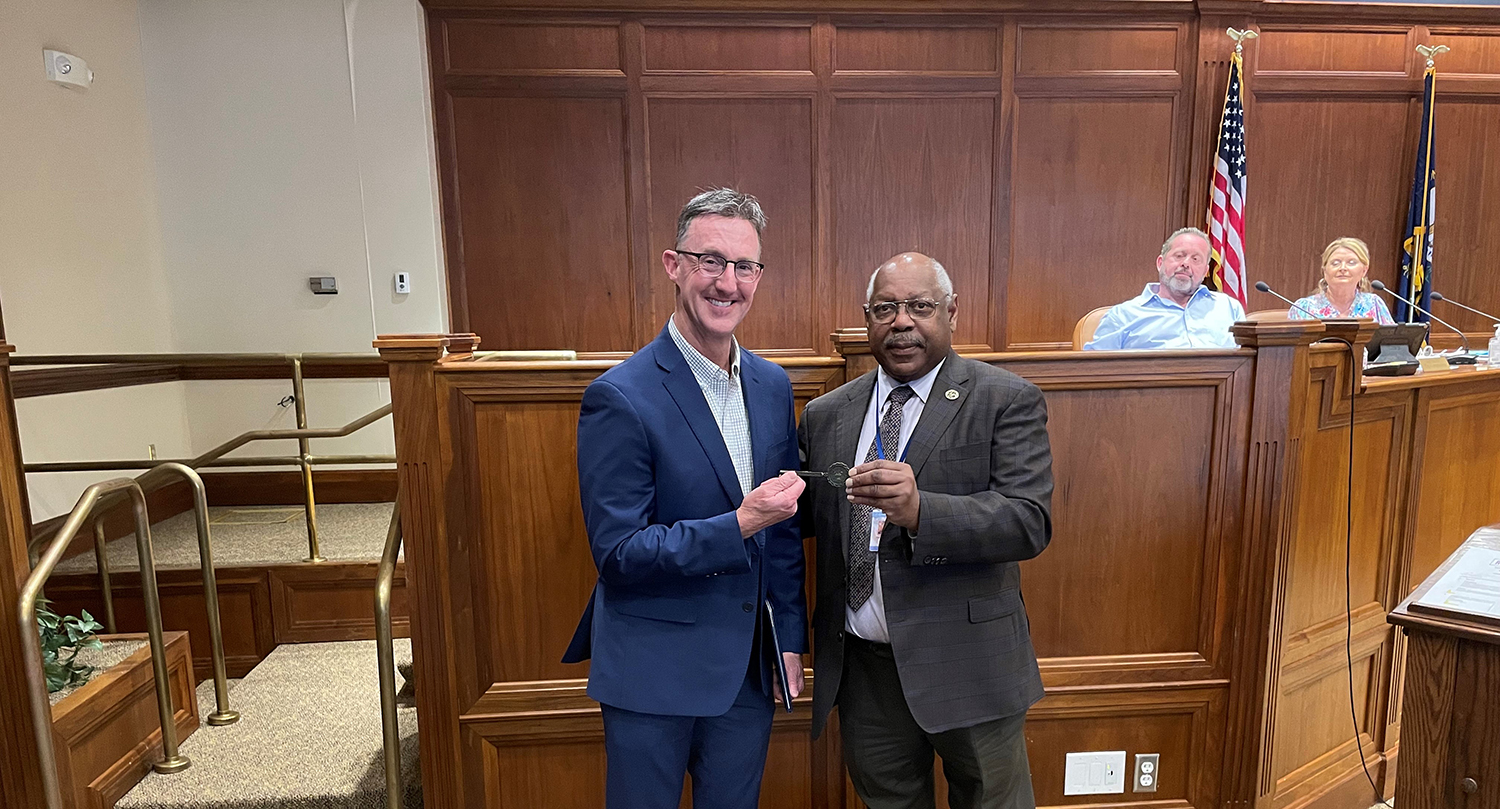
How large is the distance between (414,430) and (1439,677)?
1.97m

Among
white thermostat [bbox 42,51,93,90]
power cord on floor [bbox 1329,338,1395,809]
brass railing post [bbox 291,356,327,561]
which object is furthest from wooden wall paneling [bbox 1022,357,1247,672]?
white thermostat [bbox 42,51,93,90]

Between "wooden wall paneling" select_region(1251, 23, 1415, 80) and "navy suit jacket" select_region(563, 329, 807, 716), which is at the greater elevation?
"wooden wall paneling" select_region(1251, 23, 1415, 80)

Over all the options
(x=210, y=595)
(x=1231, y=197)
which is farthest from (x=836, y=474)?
(x=1231, y=197)

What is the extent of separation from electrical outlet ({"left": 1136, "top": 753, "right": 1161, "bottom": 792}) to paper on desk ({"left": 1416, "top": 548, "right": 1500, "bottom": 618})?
3.32 ft

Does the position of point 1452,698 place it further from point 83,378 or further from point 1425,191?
point 83,378

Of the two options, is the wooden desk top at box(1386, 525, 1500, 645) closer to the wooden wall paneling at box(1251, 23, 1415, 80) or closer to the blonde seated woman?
the blonde seated woman

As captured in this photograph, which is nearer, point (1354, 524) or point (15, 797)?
point (15, 797)

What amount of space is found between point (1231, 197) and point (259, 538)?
214 inches

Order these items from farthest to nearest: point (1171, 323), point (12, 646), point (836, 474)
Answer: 1. point (1171, 323)
2. point (12, 646)
3. point (836, 474)

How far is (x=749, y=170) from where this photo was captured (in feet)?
14.3

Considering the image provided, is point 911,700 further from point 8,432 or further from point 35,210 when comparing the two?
point 35,210

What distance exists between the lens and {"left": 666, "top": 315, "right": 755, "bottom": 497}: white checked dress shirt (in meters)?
1.38

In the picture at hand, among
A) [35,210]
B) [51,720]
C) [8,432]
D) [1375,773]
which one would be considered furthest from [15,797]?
[1375,773]

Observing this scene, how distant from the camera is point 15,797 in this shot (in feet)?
6.41
